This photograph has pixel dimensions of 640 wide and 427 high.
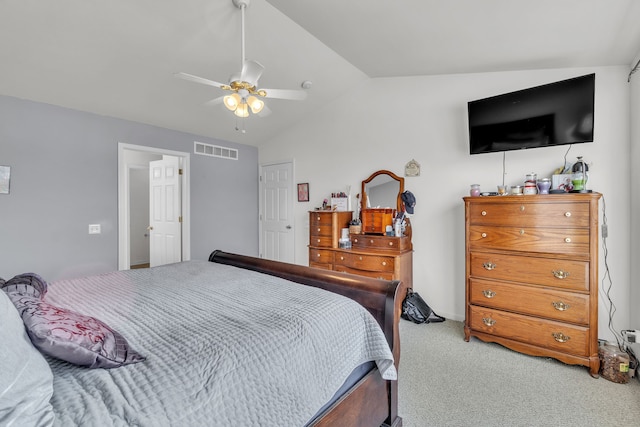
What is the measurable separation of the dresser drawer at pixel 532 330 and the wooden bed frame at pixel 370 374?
4.70 feet

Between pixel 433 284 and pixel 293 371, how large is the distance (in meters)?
2.79

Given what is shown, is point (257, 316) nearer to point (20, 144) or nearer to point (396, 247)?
point (396, 247)

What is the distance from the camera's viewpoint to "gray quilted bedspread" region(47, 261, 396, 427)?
81cm

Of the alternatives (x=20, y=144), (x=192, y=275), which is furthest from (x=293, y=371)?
(x=20, y=144)

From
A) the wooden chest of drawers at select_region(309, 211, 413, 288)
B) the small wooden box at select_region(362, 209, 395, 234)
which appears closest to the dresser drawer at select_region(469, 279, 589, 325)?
the wooden chest of drawers at select_region(309, 211, 413, 288)

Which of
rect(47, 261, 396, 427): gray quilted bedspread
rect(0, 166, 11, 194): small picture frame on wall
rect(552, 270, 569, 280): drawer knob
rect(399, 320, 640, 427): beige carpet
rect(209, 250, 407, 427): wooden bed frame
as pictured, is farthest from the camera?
rect(0, 166, 11, 194): small picture frame on wall

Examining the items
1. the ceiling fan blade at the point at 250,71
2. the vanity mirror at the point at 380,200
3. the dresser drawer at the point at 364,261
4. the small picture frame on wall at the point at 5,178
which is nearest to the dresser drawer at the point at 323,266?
the dresser drawer at the point at 364,261

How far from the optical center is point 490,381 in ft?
7.04

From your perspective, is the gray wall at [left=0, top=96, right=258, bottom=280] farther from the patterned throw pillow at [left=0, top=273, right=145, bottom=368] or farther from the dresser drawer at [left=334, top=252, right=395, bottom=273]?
the dresser drawer at [left=334, top=252, right=395, bottom=273]

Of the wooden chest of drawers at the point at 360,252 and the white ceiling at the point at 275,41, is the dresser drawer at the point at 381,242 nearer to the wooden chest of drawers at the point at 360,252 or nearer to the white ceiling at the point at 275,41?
the wooden chest of drawers at the point at 360,252

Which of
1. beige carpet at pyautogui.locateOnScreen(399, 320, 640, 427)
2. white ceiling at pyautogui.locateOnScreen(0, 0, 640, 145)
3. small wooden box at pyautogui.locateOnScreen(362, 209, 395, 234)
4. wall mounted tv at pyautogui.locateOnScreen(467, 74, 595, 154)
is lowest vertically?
beige carpet at pyautogui.locateOnScreen(399, 320, 640, 427)

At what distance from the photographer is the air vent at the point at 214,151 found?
14.7ft

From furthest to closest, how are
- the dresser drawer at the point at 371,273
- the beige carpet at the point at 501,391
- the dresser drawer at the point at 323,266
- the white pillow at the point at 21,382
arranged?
the dresser drawer at the point at 323,266 → the dresser drawer at the point at 371,273 → the beige carpet at the point at 501,391 → the white pillow at the point at 21,382

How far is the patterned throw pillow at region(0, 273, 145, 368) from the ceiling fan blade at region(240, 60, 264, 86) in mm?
1703
